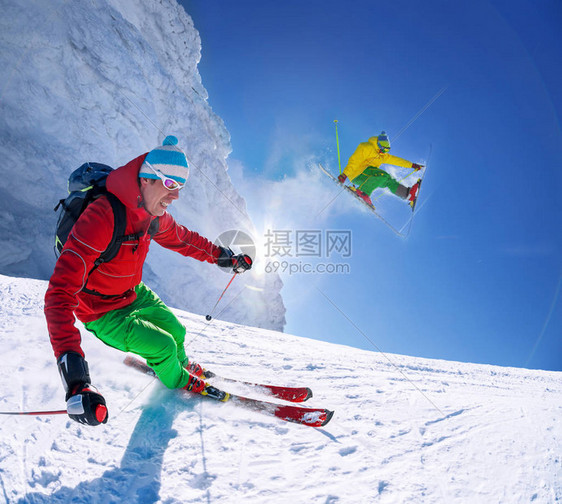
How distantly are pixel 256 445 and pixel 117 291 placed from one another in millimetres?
1644

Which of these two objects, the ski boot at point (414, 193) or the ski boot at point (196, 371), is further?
the ski boot at point (414, 193)

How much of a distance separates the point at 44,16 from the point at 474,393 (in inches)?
676

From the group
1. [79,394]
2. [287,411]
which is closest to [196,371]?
[287,411]

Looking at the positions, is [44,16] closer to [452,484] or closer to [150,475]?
[150,475]

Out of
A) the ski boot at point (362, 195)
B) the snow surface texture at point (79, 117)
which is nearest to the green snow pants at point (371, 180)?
the ski boot at point (362, 195)

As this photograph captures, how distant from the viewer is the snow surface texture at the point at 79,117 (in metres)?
10.7

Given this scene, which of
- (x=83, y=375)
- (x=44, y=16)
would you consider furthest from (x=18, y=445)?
(x=44, y=16)

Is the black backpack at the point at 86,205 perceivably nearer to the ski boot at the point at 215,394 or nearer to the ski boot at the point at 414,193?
the ski boot at the point at 215,394

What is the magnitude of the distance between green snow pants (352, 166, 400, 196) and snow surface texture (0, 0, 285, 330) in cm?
881

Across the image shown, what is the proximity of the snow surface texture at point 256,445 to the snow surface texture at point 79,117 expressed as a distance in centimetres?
1093

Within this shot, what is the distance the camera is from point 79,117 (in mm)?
11570

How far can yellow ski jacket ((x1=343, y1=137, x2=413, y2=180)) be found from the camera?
988cm

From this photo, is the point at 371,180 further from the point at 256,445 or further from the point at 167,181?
the point at 256,445

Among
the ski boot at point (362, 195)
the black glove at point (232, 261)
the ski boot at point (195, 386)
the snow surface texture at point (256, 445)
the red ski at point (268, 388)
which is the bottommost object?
the snow surface texture at point (256, 445)
